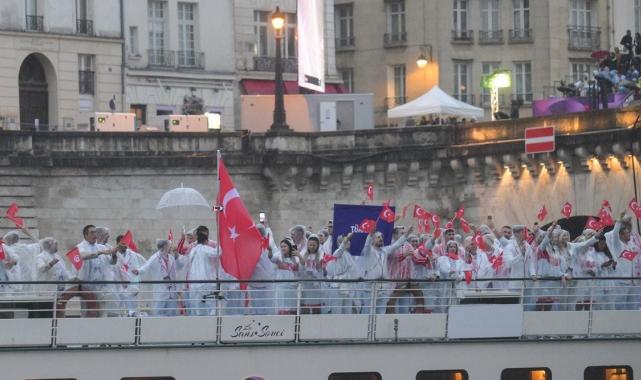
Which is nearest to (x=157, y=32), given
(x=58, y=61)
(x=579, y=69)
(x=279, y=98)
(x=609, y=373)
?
(x=58, y=61)

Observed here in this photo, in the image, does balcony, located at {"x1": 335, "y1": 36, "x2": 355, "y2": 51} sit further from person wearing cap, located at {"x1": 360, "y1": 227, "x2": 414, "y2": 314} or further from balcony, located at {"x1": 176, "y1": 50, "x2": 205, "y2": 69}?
person wearing cap, located at {"x1": 360, "y1": 227, "x2": 414, "y2": 314}

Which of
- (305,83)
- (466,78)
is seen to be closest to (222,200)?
(305,83)

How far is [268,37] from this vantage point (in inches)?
2785

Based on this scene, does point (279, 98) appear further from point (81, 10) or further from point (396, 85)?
point (396, 85)

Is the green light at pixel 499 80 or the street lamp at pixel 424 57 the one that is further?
the street lamp at pixel 424 57

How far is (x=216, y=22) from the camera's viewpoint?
2724 inches

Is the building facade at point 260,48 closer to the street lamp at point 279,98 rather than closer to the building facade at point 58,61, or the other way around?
the building facade at point 58,61

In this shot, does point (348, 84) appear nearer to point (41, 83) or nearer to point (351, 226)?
point (41, 83)

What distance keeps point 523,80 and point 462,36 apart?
261 centimetres

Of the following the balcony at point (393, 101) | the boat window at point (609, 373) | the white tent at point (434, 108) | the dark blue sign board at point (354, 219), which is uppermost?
the balcony at point (393, 101)

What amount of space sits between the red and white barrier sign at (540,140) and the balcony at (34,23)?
1514 cm

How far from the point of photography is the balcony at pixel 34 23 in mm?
63281

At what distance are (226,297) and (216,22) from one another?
3743 cm

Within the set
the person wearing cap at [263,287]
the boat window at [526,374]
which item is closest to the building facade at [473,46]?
the person wearing cap at [263,287]
